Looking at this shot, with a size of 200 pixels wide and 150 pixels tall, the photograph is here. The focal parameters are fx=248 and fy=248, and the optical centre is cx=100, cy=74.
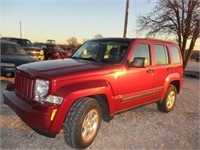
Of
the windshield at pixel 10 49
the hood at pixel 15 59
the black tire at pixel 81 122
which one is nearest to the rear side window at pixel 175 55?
the black tire at pixel 81 122

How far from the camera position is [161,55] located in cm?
624

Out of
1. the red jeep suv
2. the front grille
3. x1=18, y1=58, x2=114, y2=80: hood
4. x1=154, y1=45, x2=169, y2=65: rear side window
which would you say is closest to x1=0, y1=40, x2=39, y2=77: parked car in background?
the red jeep suv

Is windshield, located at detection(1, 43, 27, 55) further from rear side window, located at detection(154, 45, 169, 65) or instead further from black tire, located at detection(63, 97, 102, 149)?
black tire, located at detection(63, 97, 102, 149)

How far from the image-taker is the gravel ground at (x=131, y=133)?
13.8 feet

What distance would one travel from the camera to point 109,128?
5062mm

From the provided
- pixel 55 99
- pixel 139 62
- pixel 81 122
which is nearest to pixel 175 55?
pixel 139 62

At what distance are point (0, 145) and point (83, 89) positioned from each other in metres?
1.58

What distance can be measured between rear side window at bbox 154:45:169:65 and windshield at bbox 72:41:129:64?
3.72ft

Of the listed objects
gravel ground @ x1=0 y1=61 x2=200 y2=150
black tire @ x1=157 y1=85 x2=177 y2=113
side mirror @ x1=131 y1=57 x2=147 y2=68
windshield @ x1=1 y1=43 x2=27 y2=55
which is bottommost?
gravel ground @ x1=0 y1=61 x2=200 y2=150

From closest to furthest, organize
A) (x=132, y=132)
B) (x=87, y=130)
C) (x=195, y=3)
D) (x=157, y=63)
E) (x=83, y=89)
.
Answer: (x=83, y=89) < (x=87, y=130) < (x=132, y=132) < (x=157, y=63) < (x=195, y=3)

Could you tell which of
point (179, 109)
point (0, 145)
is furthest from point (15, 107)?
point (179, 109)

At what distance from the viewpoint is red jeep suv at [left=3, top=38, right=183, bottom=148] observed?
3.70 meters

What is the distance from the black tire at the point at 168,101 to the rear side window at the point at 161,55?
32.2 inches

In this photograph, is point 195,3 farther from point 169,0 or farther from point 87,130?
point 87,130
